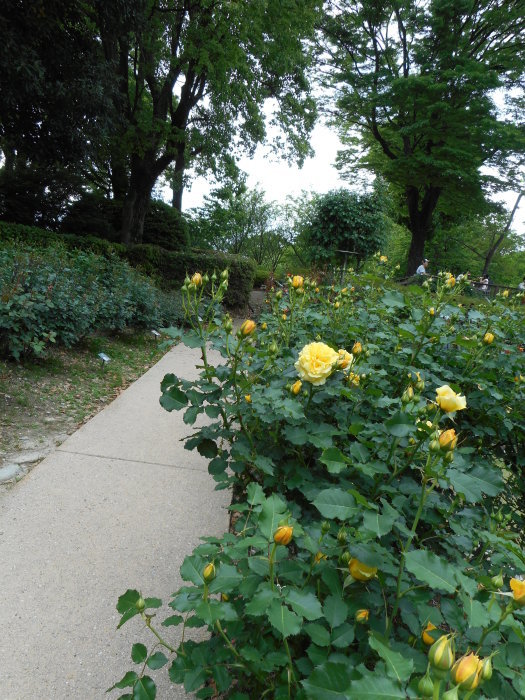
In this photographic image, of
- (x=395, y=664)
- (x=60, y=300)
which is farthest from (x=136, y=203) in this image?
(x=395, y=664)

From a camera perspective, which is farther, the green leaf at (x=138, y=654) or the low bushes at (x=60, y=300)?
the low bushes at (x=60, y=300)

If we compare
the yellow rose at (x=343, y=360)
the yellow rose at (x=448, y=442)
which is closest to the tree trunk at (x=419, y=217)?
the yellow rose at (x=343, y=360)

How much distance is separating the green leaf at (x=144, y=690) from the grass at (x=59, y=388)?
2.28 metres

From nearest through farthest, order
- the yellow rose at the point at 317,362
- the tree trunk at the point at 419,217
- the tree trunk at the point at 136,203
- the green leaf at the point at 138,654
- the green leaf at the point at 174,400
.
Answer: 1. the green leaf at the point at 138,654
2. the yellow rose at the point at 317,362
3. the green leaf at the point at 174,400
4. the tree trunk at the point at 136,203
5. the tree trunk at the point at 419,217

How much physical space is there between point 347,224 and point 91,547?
35.0ft

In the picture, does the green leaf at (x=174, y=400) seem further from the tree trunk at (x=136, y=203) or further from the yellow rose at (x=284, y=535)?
the tree trunk at (x=136, y=203)

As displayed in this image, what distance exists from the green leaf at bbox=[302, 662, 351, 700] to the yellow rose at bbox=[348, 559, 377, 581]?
0.63ft

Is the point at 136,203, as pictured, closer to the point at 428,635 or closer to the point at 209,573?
the point at 209,573

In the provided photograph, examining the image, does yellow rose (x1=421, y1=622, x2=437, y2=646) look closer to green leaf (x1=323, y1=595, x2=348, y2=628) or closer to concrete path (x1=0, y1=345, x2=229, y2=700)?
green leaf (x1=323, y1=595, x2=348, y2=628)

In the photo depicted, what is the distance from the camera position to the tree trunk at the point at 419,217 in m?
15.3

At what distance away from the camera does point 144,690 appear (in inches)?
30.2

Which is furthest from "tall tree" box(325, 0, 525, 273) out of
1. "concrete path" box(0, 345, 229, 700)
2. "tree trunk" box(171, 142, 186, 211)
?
"concrete path" box(0, 345, 229, 700)

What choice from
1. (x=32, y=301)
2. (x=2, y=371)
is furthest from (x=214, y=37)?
(x=2, y=371)

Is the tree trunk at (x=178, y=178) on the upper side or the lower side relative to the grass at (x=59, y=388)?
upper
